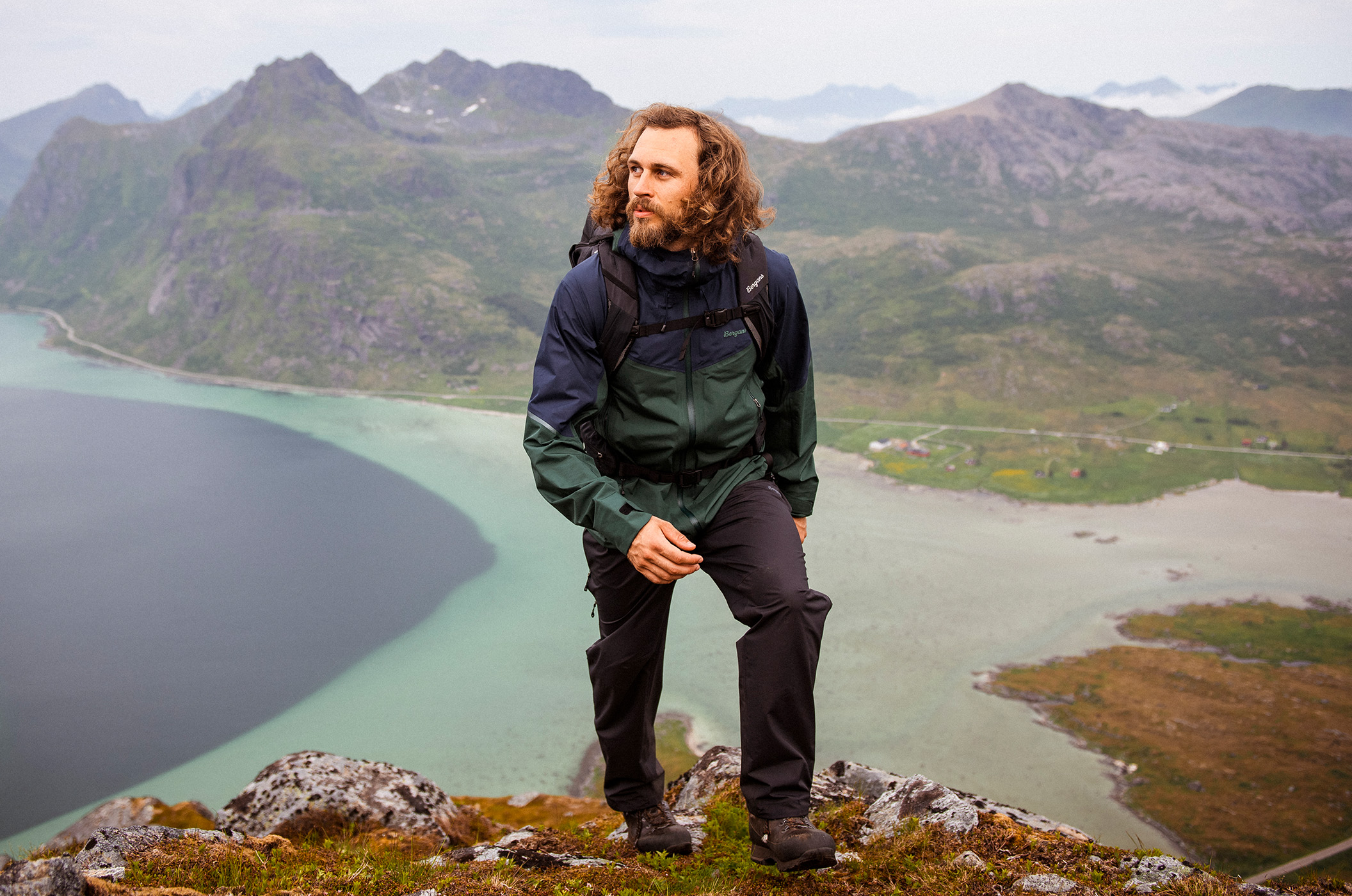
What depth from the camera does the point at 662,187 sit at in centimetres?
479

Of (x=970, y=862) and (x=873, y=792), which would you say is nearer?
(x=970, y=862)

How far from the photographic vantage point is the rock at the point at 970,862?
4680 mm

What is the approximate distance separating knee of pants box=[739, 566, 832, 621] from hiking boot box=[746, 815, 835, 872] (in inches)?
46.3

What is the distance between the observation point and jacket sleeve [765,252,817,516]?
16.8 feet

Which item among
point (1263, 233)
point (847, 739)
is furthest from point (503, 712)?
point (1263, 233)

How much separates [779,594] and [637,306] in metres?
1.84

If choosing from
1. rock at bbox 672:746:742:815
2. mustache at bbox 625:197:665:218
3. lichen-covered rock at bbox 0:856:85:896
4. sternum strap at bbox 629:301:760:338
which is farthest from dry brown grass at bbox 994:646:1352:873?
lichen-covered rock at bbox 0:856:85:896

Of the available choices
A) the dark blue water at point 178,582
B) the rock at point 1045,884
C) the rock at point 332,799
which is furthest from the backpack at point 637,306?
the dark blue water at point 178,582

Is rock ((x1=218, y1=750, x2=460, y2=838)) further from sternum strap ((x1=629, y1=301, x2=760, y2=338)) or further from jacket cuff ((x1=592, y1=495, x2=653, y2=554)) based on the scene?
sternum strap ((x1=629, y1=301, x2=760, y2=338))

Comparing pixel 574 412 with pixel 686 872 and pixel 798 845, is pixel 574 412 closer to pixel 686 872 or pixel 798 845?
pixel 798 845

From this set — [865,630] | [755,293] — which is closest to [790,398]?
[755,293]

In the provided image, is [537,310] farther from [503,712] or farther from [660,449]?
[660,449]

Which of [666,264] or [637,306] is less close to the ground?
[666,264]

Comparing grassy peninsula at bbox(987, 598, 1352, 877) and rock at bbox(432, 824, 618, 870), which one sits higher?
rock at bbox(432, 824, 618, 870)
